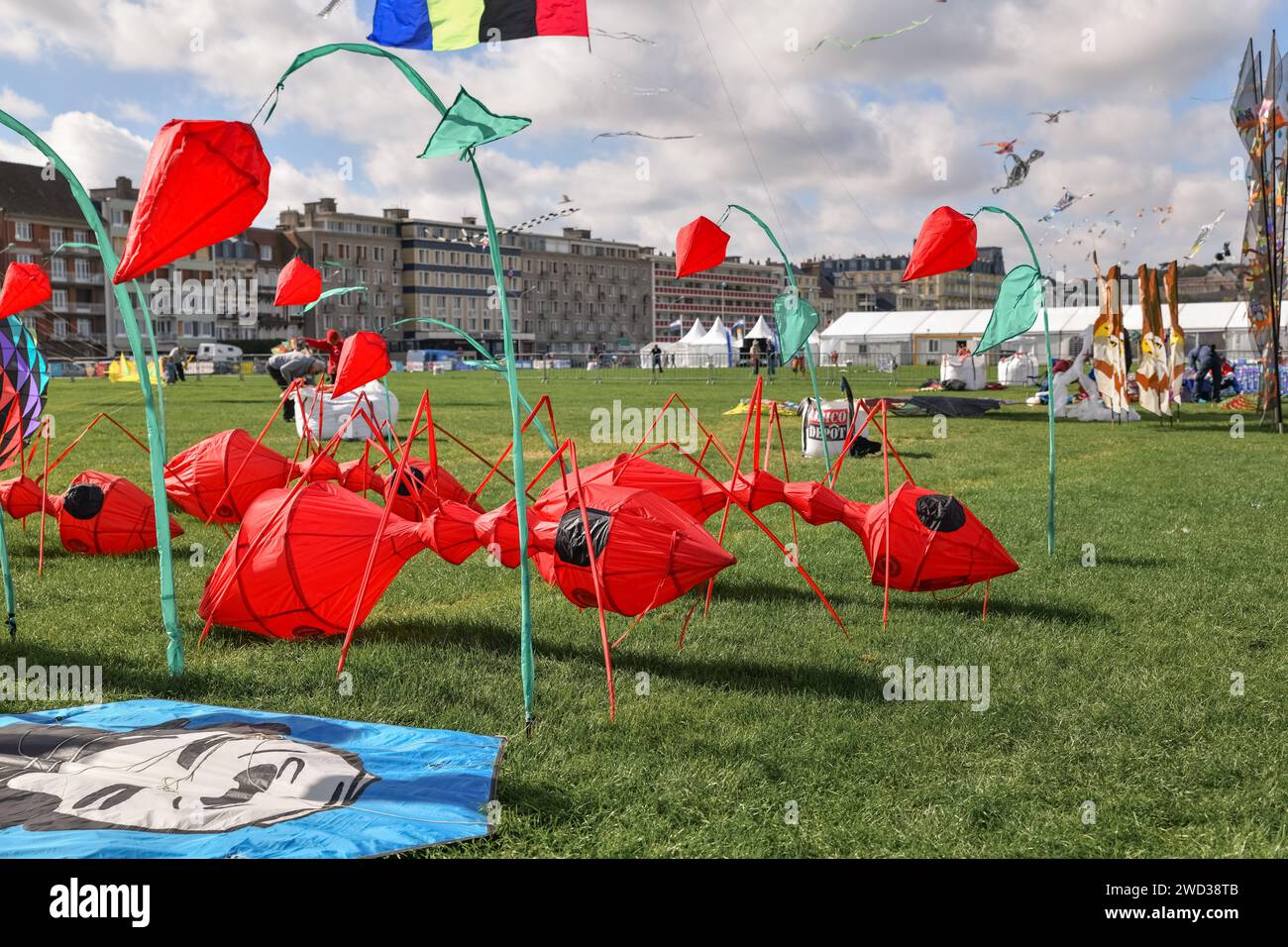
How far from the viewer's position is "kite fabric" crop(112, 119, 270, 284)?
4285 millimetres

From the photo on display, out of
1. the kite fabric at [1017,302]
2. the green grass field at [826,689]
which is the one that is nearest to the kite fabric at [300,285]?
the green grass field at [826,689]

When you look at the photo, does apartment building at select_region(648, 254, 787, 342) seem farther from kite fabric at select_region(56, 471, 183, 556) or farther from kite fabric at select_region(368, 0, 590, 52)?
kite fabric at select_region(368, 0, 590, 52)

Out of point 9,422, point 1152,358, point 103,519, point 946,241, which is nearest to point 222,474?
point 103,519

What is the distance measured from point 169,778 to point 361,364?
11.4ft

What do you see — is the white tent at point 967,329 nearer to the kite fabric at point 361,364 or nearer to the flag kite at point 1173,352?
the flag kite at point 1173,352

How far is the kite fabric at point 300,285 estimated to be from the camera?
8.61 metres

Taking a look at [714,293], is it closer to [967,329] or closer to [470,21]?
[967,329]

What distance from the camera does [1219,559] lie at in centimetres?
888

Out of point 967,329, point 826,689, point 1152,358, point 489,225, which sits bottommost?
point 826,689

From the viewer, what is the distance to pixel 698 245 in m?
8.05

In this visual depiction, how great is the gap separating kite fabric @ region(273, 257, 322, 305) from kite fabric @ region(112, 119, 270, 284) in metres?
4.12
